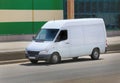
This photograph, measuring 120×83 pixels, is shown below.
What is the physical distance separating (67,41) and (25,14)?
1958 centimetres

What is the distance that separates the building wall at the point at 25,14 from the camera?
4497 centimetres

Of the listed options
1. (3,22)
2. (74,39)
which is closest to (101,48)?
(74,39)

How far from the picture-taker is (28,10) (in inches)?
1831

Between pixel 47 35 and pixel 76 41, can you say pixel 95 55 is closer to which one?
pixel 76 41

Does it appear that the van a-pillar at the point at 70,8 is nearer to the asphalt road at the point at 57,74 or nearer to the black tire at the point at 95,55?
the black tire at the point at 95,55

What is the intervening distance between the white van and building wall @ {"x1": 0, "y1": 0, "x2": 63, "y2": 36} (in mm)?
16784

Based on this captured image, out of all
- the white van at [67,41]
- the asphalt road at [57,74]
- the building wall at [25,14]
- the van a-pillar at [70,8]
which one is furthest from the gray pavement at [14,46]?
the van a-pillar at [70,8]

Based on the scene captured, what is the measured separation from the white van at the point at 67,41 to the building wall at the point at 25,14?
16784mm

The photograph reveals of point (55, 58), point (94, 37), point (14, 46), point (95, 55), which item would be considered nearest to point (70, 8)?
point (14, 46)

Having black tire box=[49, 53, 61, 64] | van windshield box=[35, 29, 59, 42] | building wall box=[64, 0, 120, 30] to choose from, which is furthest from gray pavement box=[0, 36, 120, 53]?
building wall box=[64, 0, 120, 30]

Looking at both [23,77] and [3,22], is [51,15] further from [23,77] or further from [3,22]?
[23,77]

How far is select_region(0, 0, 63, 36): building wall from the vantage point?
148 ft

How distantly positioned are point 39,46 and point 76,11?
80.3 feet

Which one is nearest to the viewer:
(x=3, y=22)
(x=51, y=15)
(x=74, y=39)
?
(x=74, y=39)
